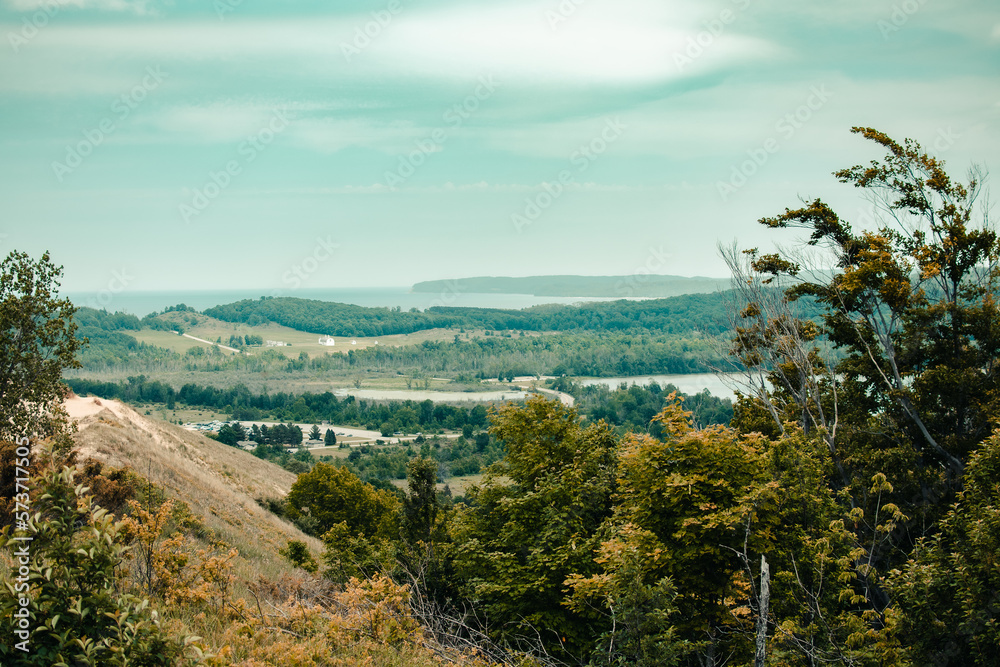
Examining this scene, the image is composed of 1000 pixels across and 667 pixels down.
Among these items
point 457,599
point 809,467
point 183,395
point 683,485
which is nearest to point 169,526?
point 457,599

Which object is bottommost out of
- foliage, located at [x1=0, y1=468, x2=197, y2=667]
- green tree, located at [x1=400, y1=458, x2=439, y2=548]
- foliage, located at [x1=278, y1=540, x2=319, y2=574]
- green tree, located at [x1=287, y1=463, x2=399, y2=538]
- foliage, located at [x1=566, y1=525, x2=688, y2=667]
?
green tree, located at [x1=287, y1=463, x2=399, y2=538]

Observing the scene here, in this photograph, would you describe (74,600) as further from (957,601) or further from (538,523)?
(538,523)

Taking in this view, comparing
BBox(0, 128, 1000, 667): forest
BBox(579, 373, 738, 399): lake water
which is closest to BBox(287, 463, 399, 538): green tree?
BBox(0, 128, 1000, 667): forest

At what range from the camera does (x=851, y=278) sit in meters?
16.3

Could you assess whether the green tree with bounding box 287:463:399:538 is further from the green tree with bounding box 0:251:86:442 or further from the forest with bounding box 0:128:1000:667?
the green tree with bounding box 0:251:86:442

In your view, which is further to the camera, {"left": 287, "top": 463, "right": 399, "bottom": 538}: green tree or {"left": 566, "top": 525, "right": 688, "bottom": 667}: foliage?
{"left": 287, "top": 463, "right": 399, "bottom": 538}: green tree

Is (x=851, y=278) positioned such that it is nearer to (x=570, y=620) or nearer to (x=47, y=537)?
(x=570, y=620)

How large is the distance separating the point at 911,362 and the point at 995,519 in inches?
428

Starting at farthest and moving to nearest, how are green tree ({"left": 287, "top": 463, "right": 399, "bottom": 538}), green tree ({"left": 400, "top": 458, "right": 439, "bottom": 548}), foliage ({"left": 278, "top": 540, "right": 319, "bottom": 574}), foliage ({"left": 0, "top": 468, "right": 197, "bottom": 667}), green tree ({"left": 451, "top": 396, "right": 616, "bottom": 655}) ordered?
green tree ({"left": 287, "top": 463, "right": 399, "bottom": 538}) → green tree ({"left": 400, "top": 458, "right": 439, "bottom": 548}) → foliage ({"left": 278, "top": 540, "right": 319, "bottom": 574}) → green tree ({"left": 451, "top": 396, "right": 616, "bottom": 655}) → foliage ({"left": 0, "top": 468, "right": 197, "bottom": 667})

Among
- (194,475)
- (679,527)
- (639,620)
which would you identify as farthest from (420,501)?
(194,475)

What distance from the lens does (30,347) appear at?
1644 cm

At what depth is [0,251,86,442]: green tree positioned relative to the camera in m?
16.0

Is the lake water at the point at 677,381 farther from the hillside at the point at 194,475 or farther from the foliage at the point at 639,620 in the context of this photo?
the foliage at the point at 639,620

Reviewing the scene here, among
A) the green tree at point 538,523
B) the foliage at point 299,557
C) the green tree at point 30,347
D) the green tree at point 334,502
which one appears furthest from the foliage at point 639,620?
the green tree at point 334,502
